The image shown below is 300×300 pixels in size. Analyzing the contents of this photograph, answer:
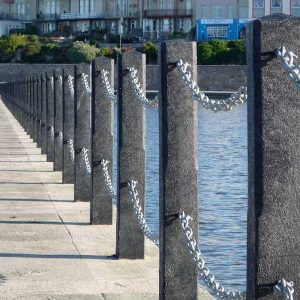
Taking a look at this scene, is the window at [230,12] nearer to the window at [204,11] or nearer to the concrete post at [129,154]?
the window at [204,11]

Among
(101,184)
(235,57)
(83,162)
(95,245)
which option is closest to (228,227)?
(83,162)

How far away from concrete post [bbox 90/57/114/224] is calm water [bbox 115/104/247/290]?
1.10 m

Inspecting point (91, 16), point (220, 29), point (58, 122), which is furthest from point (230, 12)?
point (58, 122)

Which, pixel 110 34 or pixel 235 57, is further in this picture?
pixel 110 34

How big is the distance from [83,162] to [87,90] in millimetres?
762

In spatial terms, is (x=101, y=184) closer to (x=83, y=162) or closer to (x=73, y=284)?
(x=83, y=162)

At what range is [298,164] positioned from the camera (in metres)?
5.12

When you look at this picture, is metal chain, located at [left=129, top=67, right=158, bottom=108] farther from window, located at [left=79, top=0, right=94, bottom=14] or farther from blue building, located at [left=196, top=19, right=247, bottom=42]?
window, located at [left=79, top=0, right=94, bottom=14]

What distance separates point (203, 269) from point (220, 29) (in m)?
99.3

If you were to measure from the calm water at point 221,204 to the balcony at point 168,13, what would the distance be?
77.4m

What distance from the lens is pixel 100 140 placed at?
421 inches

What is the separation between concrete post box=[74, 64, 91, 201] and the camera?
40.9 feet

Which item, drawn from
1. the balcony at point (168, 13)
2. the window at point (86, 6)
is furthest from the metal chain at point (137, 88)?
the window at point (86, 6)

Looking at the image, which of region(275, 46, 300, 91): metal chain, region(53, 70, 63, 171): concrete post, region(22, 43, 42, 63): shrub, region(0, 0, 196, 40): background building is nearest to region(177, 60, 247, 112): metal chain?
region(275, 46, 300, 91): metal chain
